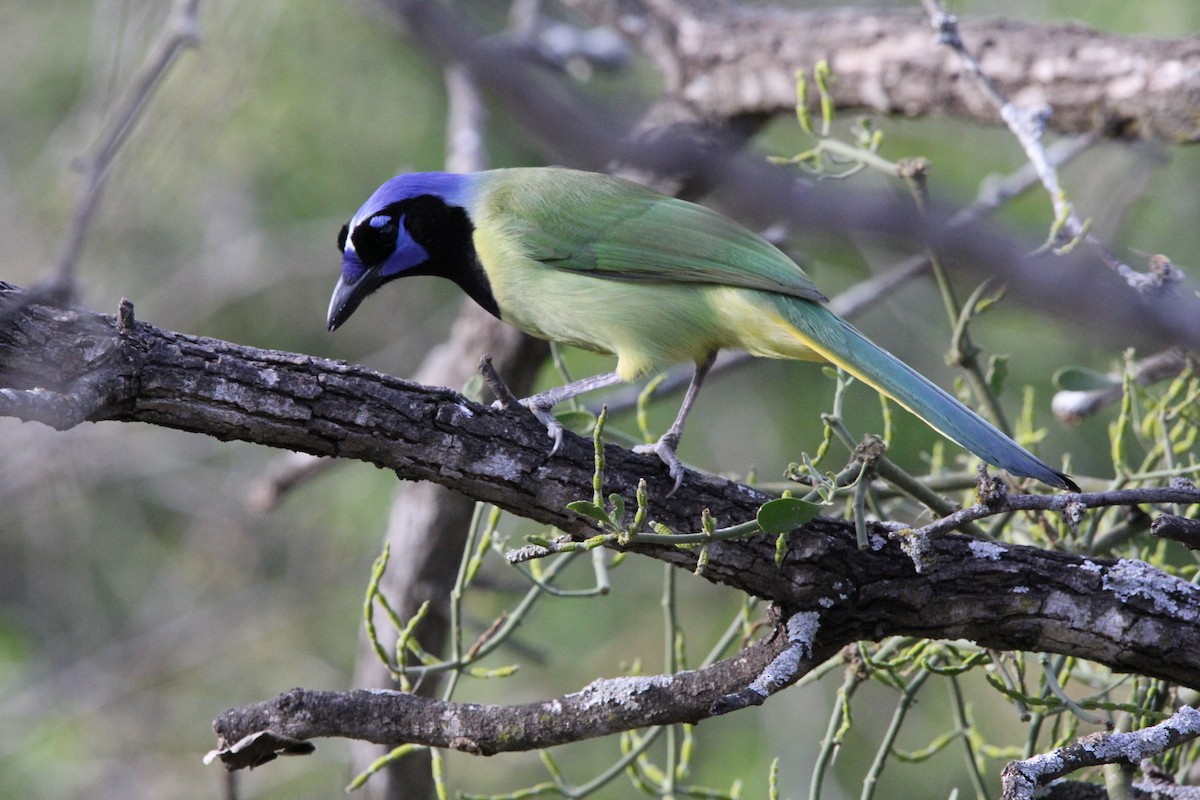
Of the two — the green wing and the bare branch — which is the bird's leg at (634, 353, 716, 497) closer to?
the green wing

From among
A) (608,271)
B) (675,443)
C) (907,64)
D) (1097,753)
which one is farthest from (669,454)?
(907,64)

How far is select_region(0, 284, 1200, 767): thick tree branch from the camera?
2279 mm

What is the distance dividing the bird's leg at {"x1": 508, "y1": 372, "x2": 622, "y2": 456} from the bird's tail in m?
0.56

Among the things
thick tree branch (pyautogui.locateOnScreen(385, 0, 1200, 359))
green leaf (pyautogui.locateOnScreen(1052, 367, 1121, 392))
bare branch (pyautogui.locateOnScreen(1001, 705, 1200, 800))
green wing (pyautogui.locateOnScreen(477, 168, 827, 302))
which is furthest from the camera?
green leaf (pyautogui.locateOnScreen(1052, 367, 1121, 392))

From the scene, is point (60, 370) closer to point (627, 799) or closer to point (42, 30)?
point (627, 799)

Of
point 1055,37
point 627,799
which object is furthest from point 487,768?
point 1055,37

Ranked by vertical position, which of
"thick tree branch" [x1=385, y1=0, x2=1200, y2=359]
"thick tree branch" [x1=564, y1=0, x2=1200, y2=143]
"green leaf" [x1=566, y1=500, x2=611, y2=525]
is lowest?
"thick tree branch" [x1=385, y1=0, x2=1200, y2=359]

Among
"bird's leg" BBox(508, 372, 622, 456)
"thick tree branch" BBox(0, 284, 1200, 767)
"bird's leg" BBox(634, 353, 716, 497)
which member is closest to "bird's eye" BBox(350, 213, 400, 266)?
"bird's leg" BBox(508, 372, 622, 456)

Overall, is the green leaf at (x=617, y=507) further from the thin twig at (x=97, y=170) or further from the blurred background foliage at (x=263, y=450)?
the blurred background foliage at (x=263, y=450)

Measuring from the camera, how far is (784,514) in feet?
7.45

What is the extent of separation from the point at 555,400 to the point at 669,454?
0.34 m

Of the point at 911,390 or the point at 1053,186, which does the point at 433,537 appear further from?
the point at 1053,186

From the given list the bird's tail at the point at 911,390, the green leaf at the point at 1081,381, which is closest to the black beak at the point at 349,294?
the bird's tail at the point at 911,390

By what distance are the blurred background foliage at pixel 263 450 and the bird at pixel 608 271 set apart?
259 cm
